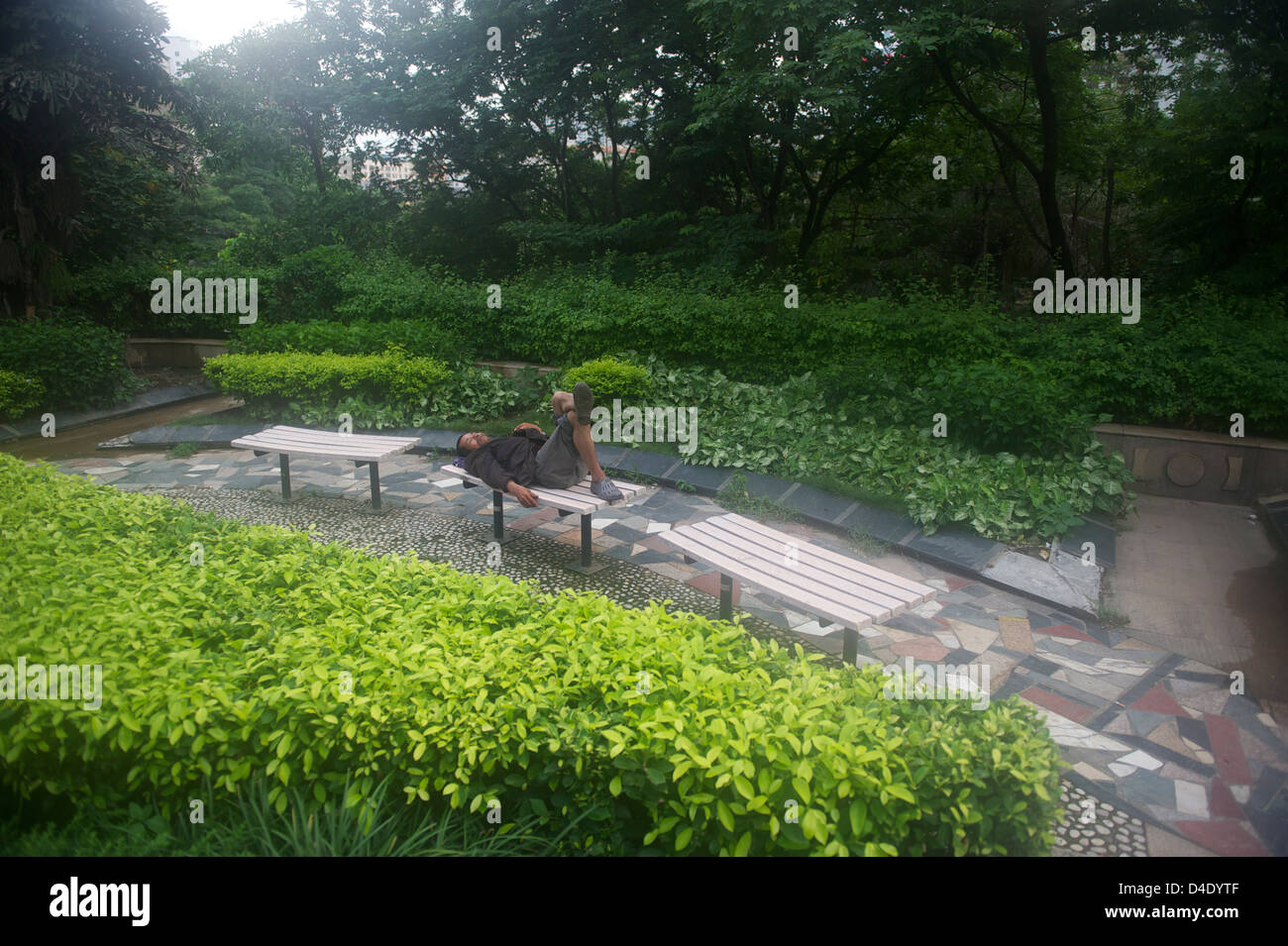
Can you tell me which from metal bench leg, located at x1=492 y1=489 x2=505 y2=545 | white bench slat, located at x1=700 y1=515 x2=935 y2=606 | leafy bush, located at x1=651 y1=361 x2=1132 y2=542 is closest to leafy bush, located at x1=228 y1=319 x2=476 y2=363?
leafy bush, located at x1=651 y1=361 x2=1132 y2=542

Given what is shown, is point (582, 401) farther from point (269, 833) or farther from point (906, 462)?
point (269, 833)

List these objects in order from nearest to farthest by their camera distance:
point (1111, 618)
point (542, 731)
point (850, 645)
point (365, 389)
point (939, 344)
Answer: point (542, 731) < point (850, 645) < point (1111, 618) < point (939, 344) < point (365, 389)

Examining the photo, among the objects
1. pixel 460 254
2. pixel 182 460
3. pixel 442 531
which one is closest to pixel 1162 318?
pixel 442 531

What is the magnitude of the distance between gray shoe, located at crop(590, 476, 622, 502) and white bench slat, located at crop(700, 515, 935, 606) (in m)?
0.80

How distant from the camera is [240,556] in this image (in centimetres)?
434

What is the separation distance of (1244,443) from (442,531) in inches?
294

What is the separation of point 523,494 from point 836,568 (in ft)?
7.71

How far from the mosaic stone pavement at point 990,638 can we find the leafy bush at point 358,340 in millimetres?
2530

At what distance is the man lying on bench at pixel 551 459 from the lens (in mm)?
6133

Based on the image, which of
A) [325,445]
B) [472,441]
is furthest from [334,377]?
[472,441]

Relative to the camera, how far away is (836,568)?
4883 mm

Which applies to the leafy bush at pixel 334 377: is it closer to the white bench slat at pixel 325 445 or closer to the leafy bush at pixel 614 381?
the leafy bush at pixel 614 381

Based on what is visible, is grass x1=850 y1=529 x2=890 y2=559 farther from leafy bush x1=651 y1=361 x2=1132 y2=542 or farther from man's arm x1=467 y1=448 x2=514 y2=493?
man's arm x1=467 y1=448 x2=514 y2=493
